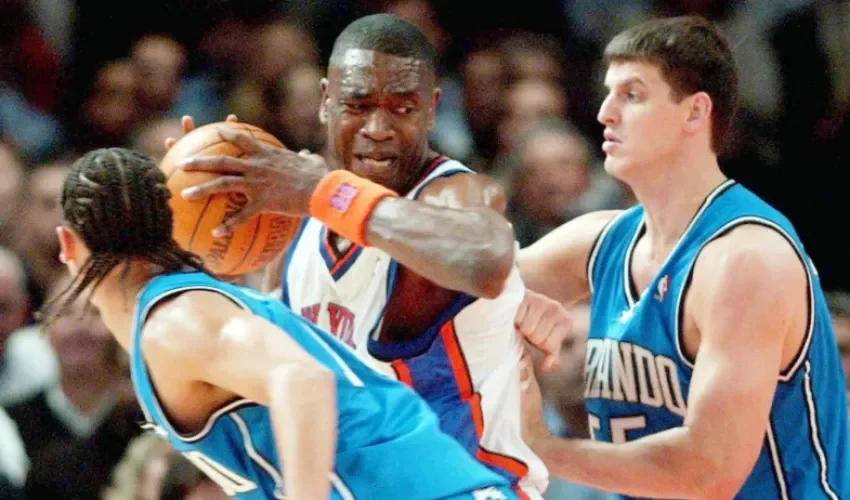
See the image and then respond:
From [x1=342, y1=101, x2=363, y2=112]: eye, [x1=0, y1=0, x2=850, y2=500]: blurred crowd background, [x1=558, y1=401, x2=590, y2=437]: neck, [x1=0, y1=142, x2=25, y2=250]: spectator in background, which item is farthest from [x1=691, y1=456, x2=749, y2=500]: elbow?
[x1=0, y1=142, x2=25, y2=250]: spectator in background

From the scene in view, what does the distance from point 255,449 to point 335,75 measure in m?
1.15

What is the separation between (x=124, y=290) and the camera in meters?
3.29

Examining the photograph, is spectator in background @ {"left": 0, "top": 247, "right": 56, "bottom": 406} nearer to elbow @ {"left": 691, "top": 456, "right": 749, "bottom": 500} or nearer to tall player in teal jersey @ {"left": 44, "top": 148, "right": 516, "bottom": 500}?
tall player in teal jersey @ {"left": 44, "top": 148, "right": 516, "bottom": 500}

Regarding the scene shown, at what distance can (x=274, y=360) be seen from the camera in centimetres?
301

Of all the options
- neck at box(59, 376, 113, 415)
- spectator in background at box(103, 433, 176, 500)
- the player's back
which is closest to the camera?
the player's back

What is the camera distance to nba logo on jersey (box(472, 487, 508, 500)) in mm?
3385

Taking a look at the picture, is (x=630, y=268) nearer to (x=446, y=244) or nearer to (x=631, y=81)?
(x=631, y=81)

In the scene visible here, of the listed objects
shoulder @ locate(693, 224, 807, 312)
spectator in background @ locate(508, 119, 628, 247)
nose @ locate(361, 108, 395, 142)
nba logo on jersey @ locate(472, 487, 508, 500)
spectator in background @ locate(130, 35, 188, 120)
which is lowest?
spectator in background @ locate(508, 119, 628, 247)

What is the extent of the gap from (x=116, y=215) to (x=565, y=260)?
1472 millimetres

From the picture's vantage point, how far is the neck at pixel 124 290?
10.8ft

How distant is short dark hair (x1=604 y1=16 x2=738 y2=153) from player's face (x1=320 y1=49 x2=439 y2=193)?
527mm

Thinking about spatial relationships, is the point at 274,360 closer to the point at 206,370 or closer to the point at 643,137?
the point at 206,370

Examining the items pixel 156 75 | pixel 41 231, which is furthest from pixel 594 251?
pixel 156 75

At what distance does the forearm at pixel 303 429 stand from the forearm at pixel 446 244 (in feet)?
1.90
